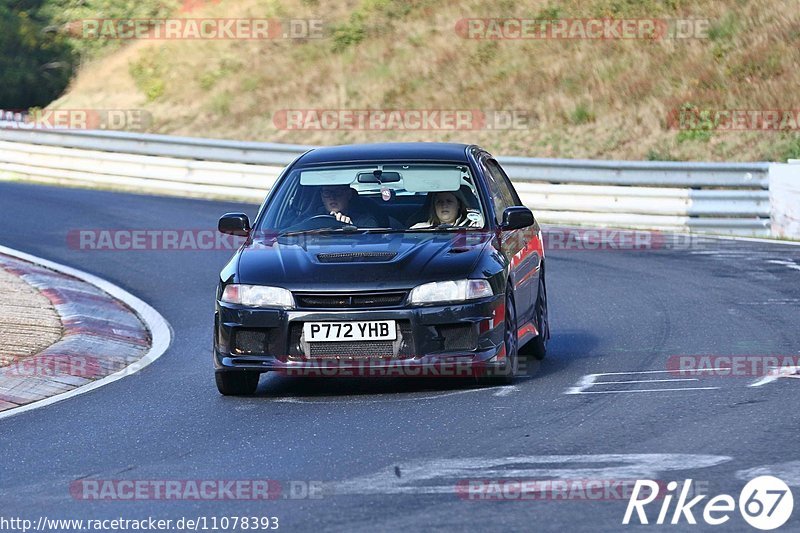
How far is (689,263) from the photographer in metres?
17.0

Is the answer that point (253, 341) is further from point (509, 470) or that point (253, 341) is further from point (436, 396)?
point (509, 470)

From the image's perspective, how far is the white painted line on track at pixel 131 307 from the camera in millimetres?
9766

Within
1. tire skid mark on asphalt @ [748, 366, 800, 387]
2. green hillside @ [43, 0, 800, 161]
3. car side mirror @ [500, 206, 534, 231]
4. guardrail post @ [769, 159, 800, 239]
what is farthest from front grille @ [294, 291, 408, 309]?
green hillside @ [43, 0, 800, 161]

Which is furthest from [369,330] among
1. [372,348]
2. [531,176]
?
[531,176]

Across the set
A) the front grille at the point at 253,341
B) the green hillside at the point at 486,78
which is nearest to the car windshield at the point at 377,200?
the front grille at the point at 253,341

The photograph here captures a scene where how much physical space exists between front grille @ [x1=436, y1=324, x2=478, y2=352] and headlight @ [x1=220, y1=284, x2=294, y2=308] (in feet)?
3.04

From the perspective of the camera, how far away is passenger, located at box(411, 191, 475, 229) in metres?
9.91

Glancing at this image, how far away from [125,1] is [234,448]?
41502 millimetres

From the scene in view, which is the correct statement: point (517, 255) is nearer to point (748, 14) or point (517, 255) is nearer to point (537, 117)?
point (537, 117)

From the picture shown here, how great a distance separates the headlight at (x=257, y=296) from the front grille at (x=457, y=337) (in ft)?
3.04

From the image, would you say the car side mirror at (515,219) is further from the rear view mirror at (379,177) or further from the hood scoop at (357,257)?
the hood scoop at (357,257)

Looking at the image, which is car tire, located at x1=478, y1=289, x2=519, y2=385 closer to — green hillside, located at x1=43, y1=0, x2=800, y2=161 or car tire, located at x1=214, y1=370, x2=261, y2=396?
car tire, located at x1=214, y1=370, x2=261, y2=396

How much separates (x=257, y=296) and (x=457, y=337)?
124 cm

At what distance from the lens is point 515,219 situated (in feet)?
32.3
